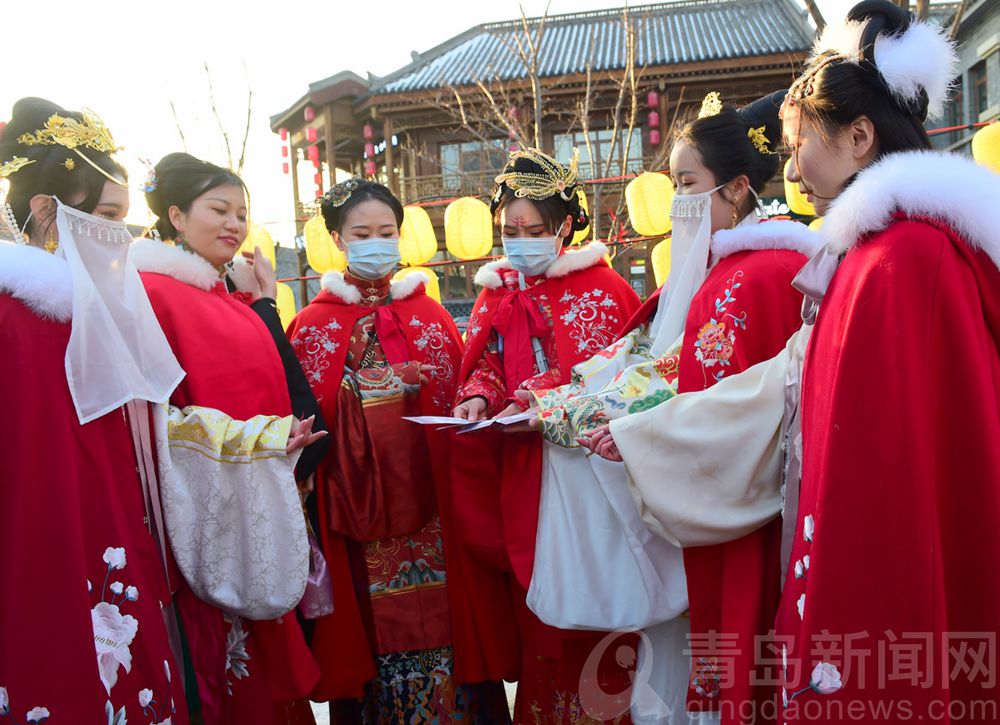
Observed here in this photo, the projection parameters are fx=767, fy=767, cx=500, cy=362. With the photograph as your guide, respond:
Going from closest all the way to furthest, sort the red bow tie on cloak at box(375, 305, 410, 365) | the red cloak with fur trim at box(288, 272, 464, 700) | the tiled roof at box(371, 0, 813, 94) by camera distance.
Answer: the red cloak with fur trim at box(288, 272, 464, 700), the red bow tie on cloak at box(375, 305, 410, 365), the tiled roof at box(371, 0, 813, 94)

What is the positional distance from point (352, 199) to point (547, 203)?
0.88 m

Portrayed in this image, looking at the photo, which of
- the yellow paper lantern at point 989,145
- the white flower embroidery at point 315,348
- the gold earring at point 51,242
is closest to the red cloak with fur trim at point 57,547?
the gold earring at point 51,242

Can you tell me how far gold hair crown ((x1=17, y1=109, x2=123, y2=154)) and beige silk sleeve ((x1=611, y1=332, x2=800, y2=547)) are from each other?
6.13ft

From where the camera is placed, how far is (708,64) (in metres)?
16.5

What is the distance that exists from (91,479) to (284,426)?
673 mm

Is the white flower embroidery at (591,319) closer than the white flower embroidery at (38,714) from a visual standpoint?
No

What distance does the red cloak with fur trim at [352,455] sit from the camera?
3.16m

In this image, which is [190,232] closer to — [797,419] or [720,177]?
[720,177]

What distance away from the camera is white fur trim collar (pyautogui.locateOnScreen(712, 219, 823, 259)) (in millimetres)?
2498

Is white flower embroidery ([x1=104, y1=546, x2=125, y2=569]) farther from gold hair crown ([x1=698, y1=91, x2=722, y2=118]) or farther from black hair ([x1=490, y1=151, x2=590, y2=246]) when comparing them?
gold hair crown ([x1=698, y1=91, x2=722, y2=118])

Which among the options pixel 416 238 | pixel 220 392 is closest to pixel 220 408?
pixel 220 392

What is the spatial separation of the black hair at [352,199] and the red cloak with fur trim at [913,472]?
2.24 m

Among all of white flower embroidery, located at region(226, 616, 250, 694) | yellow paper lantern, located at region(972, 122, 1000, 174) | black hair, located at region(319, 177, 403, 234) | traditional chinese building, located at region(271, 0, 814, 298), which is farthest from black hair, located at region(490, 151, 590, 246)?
traditional chinese building, located at region(271, 0, 814, 298)

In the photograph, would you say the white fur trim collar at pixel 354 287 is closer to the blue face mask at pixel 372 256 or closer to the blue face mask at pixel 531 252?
the blue face mask at pixel 372 256
